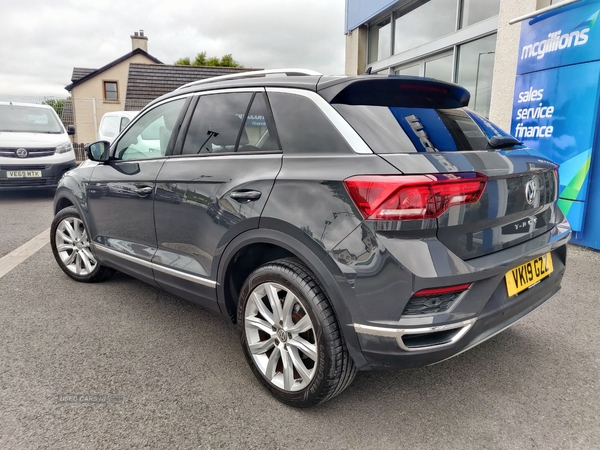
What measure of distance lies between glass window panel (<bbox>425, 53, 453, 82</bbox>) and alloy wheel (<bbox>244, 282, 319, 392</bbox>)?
8016 mm

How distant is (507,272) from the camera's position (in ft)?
6.93

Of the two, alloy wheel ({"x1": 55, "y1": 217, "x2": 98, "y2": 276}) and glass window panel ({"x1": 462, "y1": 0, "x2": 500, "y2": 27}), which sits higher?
glass window panel ({"x1": 462, "y1": 0, "x2": 500, "y2": 27})

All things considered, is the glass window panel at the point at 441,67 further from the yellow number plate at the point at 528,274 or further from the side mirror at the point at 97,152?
the yellow number plate at the point at 528,274

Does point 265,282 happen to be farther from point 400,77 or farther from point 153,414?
point 400,77

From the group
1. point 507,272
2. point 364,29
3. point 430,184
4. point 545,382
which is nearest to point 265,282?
point 430,184

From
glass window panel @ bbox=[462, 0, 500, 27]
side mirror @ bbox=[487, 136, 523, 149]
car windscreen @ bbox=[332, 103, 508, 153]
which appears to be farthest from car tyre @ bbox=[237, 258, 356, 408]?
glass window panel @ bbox=[462, 0, 500, 27]

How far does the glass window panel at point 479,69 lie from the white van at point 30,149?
8057 mm

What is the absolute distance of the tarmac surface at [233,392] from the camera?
209 cm

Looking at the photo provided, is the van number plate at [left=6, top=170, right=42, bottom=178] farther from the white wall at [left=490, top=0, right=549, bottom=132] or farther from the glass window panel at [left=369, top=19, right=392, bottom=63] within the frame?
→ the glass window panel at [left=369, top=19, right=392, bottom=63]

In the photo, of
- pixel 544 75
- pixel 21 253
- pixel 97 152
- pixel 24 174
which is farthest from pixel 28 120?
pixel 544 75

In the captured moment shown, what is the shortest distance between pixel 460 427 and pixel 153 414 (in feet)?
4.84

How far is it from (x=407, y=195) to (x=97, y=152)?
2733 millimetres

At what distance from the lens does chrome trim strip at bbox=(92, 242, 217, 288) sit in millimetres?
2690

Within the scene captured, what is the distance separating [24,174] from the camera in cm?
868
